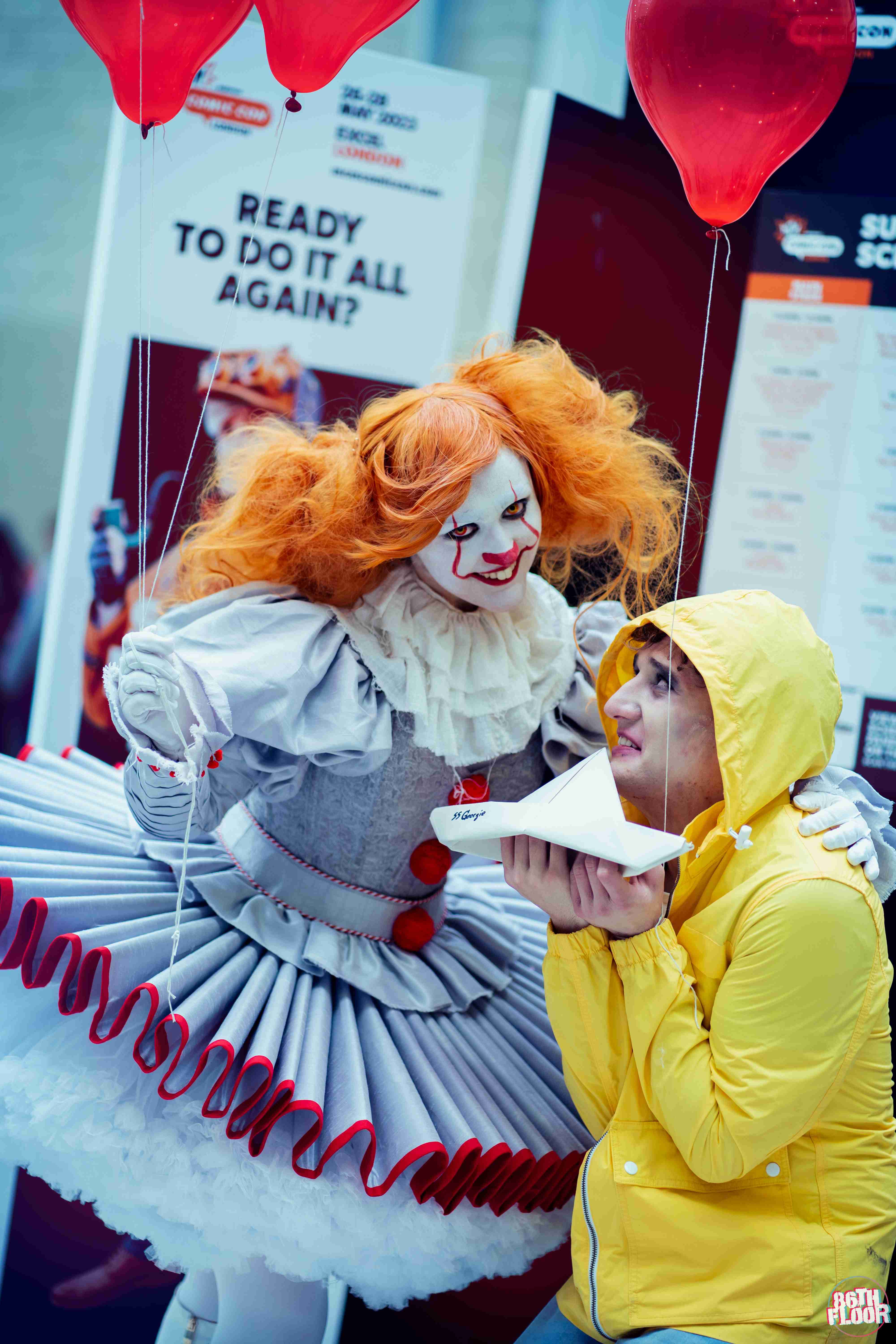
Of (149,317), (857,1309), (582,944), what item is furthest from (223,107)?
(857,1309)

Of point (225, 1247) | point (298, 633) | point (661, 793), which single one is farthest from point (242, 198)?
point (225, 1247)

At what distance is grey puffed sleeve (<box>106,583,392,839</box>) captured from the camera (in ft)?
4.55

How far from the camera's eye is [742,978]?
50.7 inches

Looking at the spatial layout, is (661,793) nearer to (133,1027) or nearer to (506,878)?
(506,878)

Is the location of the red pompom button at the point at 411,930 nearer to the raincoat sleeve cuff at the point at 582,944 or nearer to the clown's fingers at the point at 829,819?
the raincoat sleeve cuff at the point at 582,944

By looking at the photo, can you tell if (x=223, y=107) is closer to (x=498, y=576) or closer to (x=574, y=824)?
(x=498, y=576)

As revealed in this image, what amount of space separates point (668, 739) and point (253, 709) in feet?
1.75

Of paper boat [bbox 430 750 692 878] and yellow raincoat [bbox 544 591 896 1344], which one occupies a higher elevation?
paper boat [bbox 430 750 692 878]

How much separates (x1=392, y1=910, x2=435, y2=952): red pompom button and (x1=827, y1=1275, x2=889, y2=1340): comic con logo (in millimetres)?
691

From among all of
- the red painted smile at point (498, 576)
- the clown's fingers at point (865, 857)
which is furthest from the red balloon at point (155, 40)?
the clown's fingers at point (865, 857)

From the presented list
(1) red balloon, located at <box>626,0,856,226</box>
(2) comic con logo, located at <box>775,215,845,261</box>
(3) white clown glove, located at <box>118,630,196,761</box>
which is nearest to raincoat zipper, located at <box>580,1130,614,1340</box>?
(3) white clown glove, located at <box>118,630,196,761</box>

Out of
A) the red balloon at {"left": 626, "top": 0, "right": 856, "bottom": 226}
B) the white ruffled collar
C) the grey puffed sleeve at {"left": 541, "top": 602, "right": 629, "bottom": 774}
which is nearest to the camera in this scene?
the red balloon at {"left": 626, "top": 0, "right": 856, "bottom": 226}

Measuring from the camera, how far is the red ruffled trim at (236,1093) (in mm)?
1301

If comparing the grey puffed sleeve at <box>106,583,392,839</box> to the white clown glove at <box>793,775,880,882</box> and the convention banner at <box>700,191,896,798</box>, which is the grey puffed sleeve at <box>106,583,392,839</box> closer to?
the white clown glove at <box>793,775,880,882</box>
